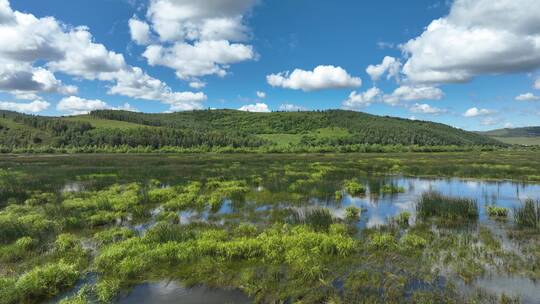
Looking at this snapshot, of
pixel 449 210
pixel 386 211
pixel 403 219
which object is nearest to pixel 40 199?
pixel 386 211

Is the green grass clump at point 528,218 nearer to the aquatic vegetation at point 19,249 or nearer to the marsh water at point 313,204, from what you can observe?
the marsh water at point 313,204

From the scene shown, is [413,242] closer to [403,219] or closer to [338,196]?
[403,219]

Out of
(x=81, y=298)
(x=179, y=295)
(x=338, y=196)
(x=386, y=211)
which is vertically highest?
(x=338, y=196)

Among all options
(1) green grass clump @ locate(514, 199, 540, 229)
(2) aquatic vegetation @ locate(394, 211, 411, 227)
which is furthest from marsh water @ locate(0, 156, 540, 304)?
(2) aquatic vegetation @ locate(394, 211, 411, 227)

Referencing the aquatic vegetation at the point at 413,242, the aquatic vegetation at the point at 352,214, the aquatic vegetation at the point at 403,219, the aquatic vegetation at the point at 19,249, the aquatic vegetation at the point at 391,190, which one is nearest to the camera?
the aquatic vegetation at the point at 19,249

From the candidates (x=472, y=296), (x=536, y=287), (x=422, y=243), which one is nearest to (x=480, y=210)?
(x=422, y=243)

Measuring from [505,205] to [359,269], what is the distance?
631 inches

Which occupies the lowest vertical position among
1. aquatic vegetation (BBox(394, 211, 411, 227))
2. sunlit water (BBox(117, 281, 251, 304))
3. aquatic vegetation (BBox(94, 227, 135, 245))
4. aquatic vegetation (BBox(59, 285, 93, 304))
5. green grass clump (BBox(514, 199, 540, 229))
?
sunlit water (BBox(117, 281, 251, 304))

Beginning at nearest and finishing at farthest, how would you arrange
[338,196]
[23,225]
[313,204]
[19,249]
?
[19,249] → [23,225] → [313,204] → [338,196]

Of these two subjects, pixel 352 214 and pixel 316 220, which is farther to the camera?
pixel 352 214

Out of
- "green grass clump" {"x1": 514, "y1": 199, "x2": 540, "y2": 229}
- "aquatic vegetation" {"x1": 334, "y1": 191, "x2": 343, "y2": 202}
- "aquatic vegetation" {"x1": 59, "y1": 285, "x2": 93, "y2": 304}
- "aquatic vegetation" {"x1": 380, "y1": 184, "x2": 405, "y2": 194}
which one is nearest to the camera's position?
"aquatic vegetation" {"x1": 59, "y1": 285, "x2": 93, "y2": 304}

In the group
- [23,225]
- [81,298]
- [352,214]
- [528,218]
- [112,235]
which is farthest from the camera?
[352,214]

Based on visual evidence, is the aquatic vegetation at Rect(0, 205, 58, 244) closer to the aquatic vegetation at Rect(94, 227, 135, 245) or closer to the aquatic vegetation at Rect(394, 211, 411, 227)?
the aquatic vegetation at Rect(94, 227, 135, 245)

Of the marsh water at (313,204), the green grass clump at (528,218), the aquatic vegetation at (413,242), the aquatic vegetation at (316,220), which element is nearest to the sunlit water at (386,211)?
the marsh water at (313,204)
